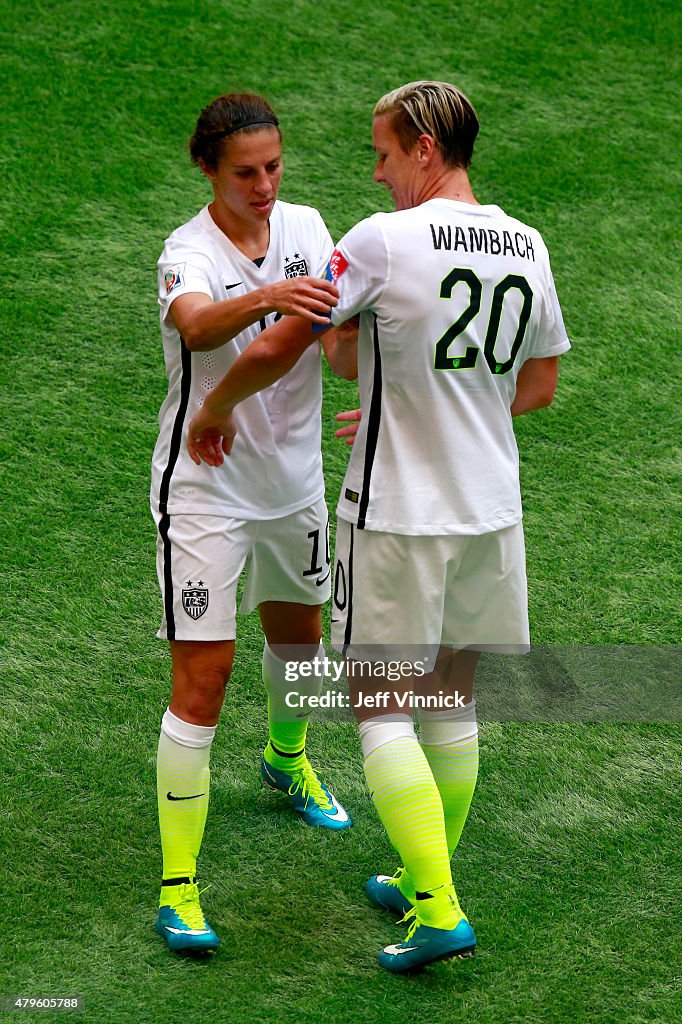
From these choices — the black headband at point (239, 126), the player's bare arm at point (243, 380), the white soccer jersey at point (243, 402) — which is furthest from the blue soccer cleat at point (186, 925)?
the black headband at point (239, 126)

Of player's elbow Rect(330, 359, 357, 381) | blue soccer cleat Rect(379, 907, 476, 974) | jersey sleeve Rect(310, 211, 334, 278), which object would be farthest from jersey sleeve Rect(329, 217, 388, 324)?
blue soccer cleat Rect(379, 907, 476, 974)

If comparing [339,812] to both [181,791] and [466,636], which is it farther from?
[466,636]

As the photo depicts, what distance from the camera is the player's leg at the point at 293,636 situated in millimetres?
3174

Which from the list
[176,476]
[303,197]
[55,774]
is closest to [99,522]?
[55,774]

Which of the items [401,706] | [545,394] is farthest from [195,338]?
[401,706]

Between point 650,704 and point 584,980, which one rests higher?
point 650,704

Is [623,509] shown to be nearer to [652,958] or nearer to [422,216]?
[652,958]

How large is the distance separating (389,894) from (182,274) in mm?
1508

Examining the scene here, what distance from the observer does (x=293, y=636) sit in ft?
11.1

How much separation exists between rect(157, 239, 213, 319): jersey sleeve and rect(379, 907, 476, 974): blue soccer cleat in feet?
4.61

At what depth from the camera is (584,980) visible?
296cm

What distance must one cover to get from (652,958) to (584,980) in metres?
0.18

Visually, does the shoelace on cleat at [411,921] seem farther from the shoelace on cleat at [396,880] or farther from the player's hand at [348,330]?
the player's hand at [348,330]

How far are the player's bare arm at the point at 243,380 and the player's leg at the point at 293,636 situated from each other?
10.2 inches
